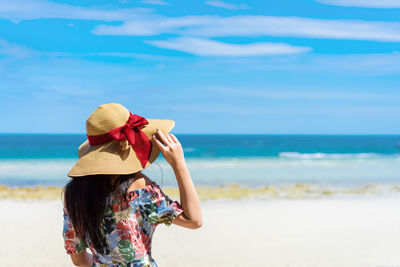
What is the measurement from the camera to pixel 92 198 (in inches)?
66.8

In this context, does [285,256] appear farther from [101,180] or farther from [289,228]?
[101,180]

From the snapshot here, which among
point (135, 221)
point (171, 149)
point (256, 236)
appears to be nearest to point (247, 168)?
point (256, 236)

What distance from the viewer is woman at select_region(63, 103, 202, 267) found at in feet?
5.47

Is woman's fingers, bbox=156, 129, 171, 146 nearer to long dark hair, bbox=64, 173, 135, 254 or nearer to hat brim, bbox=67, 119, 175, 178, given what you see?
hat brim, bbox=67, 119, 175, 178

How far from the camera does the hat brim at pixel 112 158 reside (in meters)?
1.63

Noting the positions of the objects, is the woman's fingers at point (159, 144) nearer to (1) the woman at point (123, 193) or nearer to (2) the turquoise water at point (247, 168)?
(1) the woman at point (123, 193)

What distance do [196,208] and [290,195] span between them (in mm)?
11174

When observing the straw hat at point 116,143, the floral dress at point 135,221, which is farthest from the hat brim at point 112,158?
the floral dress at point 135,221

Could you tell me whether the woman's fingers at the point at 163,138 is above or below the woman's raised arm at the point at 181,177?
above

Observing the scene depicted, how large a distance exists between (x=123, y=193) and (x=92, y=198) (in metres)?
0.11

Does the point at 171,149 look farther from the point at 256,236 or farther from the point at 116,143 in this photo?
the point at 256,236

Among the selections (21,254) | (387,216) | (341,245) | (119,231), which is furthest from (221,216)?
(119,231)

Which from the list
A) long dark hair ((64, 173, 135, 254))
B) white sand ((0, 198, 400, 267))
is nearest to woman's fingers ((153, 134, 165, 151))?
long dark hair ((64, 173, 135, 254))

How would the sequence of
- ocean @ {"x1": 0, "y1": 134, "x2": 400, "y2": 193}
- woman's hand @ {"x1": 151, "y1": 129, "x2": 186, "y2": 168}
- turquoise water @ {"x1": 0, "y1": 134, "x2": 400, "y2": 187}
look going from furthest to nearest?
turquoise water @ {"x1": 0, "y1": 134, "x2": 400, "y2": 187}
ocean @ {"x1": 0, "y1": 134, "x2": 400, "y2": 193}
woman's hand @ {"x1": 151, "y1": 129, "x2": 186, "y2": 168}
